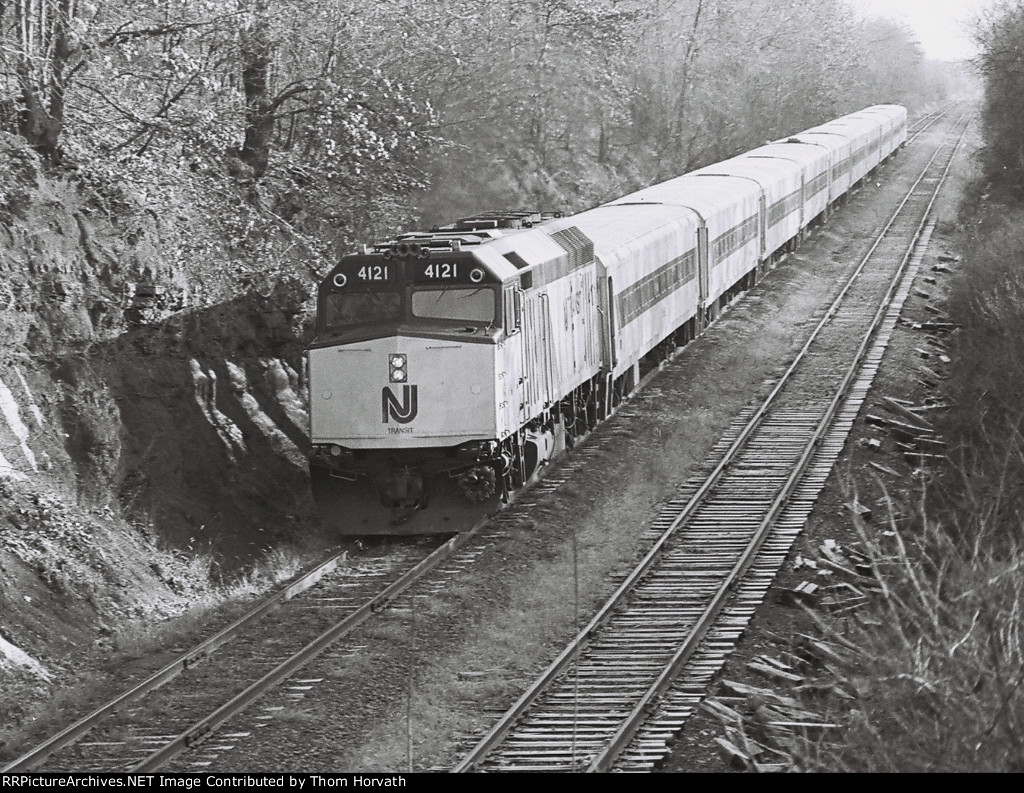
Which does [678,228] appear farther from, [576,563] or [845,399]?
[576,563]

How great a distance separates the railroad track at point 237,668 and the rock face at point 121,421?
46.4 inches

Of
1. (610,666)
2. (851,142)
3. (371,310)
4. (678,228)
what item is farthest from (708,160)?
(610,666)

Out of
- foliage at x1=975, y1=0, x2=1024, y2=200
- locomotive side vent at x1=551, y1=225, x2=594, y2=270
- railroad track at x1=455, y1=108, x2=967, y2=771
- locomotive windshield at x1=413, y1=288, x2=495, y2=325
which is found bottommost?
railroad track at x1=455, y1=108, x2=967, y2=771

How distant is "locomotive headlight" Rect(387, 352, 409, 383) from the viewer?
1564 centimetres

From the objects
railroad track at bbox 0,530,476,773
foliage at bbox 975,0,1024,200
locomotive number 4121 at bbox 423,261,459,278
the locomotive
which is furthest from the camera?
foliage at bbox 975,0,1024,200

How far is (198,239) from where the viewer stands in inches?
810

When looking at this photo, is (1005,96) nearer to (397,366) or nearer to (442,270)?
(442,270)

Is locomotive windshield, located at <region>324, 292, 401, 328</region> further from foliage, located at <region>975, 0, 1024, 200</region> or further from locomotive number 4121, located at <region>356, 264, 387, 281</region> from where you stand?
foliage, located at <region>975, 0, 1024, 200</region>

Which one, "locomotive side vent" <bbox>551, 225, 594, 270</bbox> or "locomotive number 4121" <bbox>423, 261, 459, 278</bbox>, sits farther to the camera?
"locomotive side vent" <bbox>551, 225, 594, 270</bbox>

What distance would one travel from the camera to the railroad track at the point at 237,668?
430 inches

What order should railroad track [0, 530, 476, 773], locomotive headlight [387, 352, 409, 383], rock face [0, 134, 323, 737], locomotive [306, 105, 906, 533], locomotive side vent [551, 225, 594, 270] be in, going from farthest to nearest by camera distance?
1. locomotive side vent [551, 225, 594, 270]
2. locomotive [306, 105, 906, 533]
3. locomotive headlight [387, 352, 409, 383]
4. rock face [0, 134, 323, 737]
5. railroad track [0, 530, 476, 773]

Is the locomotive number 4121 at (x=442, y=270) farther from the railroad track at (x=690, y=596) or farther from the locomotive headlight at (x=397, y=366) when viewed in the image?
the railroad track at (x=690, y=596)

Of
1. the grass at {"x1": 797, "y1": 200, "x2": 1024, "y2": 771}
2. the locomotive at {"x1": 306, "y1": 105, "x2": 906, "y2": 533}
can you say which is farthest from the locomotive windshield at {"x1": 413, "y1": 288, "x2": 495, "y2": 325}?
the grass at {"x1": 797, "y1": 200, "x2": 1024, "y2": 771}

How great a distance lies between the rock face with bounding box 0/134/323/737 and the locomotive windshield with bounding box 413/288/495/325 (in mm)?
3306
